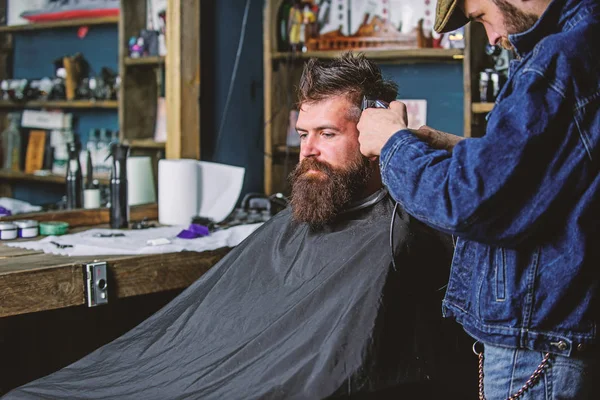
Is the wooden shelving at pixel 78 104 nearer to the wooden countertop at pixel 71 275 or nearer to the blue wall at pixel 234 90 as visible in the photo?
the blue wall at pixel 234 90

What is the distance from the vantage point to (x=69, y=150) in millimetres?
3371

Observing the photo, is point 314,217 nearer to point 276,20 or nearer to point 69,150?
point 69,150

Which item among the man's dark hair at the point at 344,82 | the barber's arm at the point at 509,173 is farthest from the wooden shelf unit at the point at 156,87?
the barber's arm at the point at 509,173

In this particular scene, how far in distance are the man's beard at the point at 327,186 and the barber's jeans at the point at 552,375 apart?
77 cm

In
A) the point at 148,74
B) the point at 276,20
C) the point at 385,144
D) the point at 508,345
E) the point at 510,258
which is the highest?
the point at 276,20

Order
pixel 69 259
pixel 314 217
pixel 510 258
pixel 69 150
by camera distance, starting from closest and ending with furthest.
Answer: pixel 510 258, pixel 314 217, pixel 69 259, pixel 69 150

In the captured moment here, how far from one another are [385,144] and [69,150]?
219 cm

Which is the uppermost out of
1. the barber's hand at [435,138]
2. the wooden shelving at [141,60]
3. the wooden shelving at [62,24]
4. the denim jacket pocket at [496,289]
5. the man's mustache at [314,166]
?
the wooden shelving at [62,24]

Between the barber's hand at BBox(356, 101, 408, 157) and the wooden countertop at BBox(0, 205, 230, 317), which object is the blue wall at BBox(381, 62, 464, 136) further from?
the barber's hand at BBox(356, 101, 408, 157)

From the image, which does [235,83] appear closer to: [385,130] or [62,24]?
[62,24]

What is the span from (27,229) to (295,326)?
4.66ft

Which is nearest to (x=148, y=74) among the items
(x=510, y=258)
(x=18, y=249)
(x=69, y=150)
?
(x=69, y=150)

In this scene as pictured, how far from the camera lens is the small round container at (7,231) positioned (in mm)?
2889

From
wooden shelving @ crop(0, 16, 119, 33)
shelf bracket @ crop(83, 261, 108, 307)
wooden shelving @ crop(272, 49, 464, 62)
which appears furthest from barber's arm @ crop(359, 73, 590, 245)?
wooden shelving @ crop(0, 16, 119, 33)
